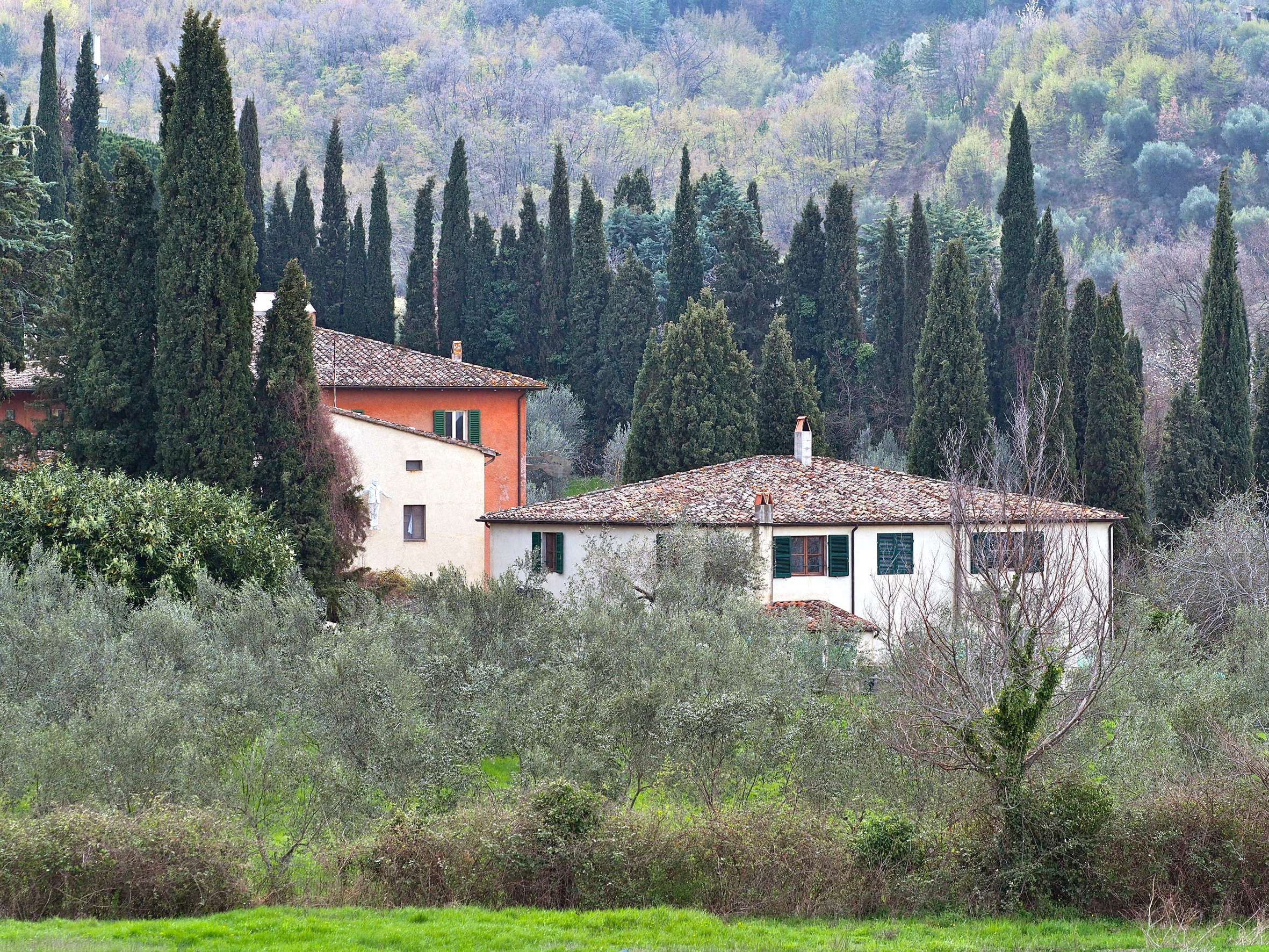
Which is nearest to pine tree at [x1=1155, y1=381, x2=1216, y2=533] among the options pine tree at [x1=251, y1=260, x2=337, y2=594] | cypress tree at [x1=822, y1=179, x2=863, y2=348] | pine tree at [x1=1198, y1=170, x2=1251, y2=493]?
pine tree at [x1=1198, y1=170, x2=1251, y2=493]

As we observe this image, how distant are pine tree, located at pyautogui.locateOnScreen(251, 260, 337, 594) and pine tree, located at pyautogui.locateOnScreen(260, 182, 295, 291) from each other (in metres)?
30.9

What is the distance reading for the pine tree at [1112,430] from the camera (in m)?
39.8

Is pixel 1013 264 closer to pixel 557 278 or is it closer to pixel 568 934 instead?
pixel 557 278

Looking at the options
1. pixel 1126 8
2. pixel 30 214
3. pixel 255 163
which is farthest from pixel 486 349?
pixel 1126 8

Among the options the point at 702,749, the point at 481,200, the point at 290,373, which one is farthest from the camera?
the point at 481,200

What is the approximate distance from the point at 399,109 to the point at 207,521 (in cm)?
11076

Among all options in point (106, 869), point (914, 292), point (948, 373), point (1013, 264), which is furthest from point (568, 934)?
point (1013, 264)

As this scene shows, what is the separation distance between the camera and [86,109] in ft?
181

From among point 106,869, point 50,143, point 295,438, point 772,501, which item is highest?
point 50,143

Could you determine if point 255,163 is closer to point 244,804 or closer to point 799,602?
point 799,602

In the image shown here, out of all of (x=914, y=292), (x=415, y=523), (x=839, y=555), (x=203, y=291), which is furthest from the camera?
(x=914, y=292)

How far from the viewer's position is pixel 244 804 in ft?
46.1

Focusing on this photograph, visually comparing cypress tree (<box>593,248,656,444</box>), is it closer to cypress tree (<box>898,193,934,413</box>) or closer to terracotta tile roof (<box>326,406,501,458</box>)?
cypress tree (<box>898,193,934,413</box>)

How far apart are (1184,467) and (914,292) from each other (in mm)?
15215
